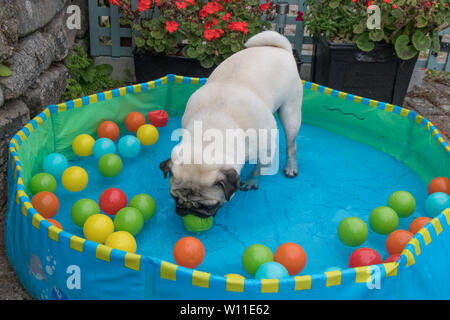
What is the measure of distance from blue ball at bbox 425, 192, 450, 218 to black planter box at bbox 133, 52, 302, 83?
243 centimetres

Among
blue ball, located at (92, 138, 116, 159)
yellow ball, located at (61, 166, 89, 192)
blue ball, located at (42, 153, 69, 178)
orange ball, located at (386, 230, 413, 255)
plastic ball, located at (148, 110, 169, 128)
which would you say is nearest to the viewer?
orange ball, located at (386, 230, 413, 255)

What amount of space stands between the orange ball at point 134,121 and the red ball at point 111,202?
4.03ft

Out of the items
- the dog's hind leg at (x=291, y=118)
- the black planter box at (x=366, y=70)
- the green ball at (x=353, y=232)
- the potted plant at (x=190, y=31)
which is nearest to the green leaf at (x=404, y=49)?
the black planter box at (x=366, y=70)

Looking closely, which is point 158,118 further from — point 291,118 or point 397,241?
point 397,241

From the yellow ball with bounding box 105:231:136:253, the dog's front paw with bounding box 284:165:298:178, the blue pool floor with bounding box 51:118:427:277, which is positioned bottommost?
the blue pool floor with bounding box 51:118:427:277

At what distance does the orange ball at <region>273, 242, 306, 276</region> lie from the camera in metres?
2.62

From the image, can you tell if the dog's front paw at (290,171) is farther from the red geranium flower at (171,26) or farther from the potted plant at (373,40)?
the red geranium flower at (171,26)

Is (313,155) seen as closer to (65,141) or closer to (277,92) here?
(277,92)

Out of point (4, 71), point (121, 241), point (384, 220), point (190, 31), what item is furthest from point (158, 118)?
point (384, 220)

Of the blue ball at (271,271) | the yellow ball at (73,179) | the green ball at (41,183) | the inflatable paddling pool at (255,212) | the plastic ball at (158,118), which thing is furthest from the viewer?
the plastic ball at (158,118)

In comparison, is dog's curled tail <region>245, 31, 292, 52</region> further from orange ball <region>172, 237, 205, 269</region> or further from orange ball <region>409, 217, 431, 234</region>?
orange ball <region>172, 237, 205, 269</region>

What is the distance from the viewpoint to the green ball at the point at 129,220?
9.32 feet

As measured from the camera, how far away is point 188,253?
2594 millimetres

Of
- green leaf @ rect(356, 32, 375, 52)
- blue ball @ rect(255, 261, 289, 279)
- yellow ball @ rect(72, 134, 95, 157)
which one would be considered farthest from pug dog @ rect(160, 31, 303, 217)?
green leaf @ rect(356, 32, 375, 52)
